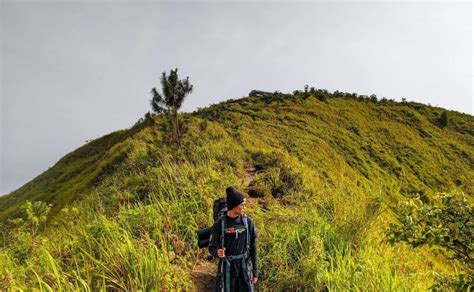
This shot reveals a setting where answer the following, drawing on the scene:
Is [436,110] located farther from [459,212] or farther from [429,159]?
[459,212]

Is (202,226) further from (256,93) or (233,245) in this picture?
(256,93)

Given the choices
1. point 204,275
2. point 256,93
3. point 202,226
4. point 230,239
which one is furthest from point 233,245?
point 256,93

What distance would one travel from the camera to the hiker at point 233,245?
5.03m

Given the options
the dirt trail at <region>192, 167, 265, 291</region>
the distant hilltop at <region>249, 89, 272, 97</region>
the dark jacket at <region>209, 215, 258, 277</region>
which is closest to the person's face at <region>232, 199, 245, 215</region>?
the dark jacket at <region>209, 215, 258, 277</region>

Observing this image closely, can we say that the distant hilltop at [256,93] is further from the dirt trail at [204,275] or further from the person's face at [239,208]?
the person's face at [239,208]

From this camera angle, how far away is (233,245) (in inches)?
200

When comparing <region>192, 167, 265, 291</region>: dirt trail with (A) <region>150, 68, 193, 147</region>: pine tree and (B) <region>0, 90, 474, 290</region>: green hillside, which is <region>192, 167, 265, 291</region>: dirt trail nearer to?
(B) <region>0, 90, 474, 290</region>: green hillside

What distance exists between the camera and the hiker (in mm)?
5035

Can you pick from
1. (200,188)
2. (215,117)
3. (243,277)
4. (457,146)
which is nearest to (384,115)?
(457,146)

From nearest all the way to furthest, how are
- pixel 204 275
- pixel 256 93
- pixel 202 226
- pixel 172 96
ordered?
1. pixel 204 275
2. pixel 202 226
3. pixel 172 96
4. pixel 256 93

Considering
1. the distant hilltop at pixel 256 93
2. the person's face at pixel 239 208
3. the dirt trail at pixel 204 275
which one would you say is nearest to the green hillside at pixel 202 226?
the dirt trail at pixel 204 275

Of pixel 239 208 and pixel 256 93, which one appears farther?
pixel 256 93

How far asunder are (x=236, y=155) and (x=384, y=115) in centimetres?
3740

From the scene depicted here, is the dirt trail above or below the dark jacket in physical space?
below
